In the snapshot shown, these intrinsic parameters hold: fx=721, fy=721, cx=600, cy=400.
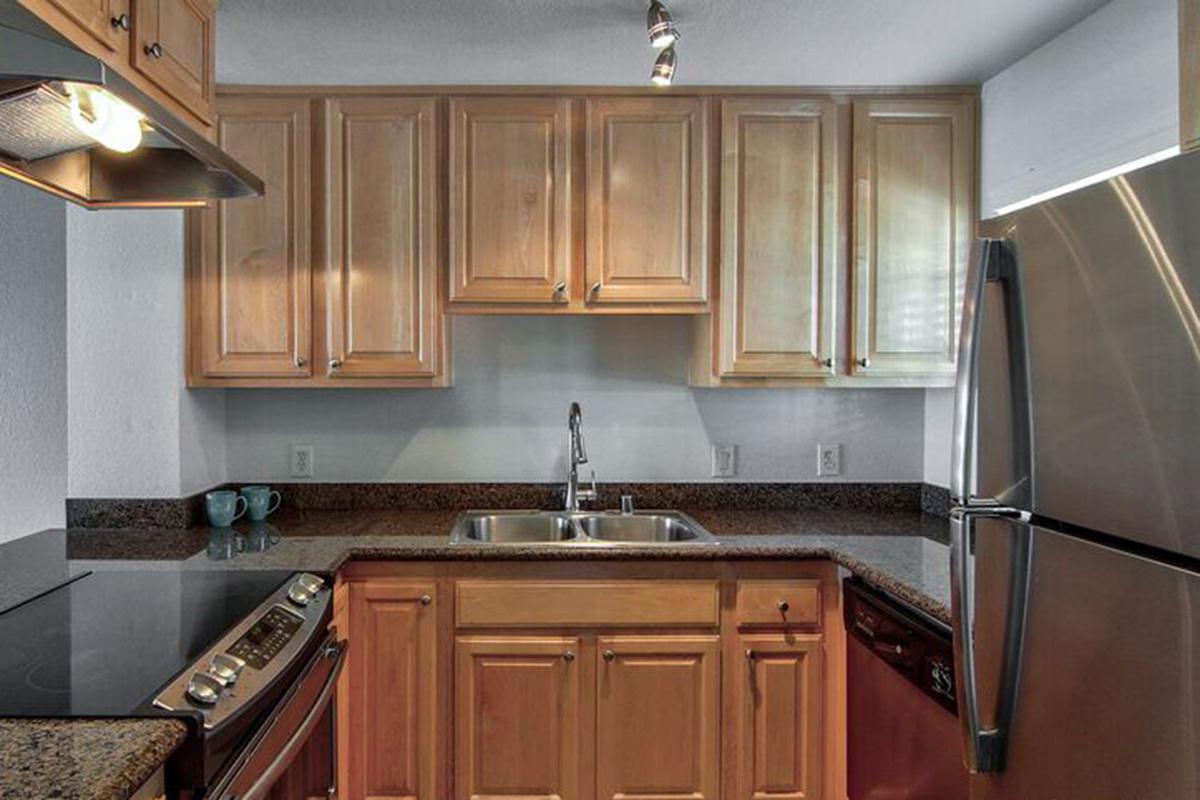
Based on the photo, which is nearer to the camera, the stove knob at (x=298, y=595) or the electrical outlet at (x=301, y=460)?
the stove knob at (x=298, y=595)

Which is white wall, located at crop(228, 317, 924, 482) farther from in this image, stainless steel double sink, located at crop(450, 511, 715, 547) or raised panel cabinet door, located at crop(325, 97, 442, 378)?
raised panel cabinet door, located at crop(325, 97, 442, 378)

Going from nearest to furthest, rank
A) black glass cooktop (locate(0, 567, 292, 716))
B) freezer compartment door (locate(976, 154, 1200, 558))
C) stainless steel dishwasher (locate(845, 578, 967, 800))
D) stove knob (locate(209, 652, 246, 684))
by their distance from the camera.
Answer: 1. freezer compartment door (locate(976, 154, 1200, 558))
2. black glass cooktop (locate(0, 567, 292, 716))
3. stove knob (locate(209, 652, 246, 684))
4. stainless steel dishwasher (locate(845, 578, 967, 800))

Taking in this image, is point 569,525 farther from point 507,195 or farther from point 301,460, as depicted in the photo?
point 507,195

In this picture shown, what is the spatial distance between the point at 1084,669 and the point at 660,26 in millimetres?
1576

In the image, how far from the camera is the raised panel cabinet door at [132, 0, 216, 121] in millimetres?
1522

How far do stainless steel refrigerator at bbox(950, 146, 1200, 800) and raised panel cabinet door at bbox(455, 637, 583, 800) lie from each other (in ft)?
3.96

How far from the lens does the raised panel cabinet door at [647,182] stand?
2299 millimetres

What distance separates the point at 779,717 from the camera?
205cm

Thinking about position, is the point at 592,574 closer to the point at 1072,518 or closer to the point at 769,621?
the point at 769,621

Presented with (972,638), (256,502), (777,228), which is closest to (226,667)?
(972,638)

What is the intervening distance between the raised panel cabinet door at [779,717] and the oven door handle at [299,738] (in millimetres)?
1075

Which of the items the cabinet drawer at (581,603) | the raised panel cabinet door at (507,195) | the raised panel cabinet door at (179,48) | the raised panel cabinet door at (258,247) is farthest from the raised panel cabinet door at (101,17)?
the cabinet drawer at (581,603)

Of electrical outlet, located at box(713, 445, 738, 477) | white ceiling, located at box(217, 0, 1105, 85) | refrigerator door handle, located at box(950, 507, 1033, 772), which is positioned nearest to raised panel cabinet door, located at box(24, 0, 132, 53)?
white ceiling, located at box(217, 0, 1105, 85)

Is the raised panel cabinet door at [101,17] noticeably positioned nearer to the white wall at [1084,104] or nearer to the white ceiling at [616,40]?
the white ceiling at [616,40]
